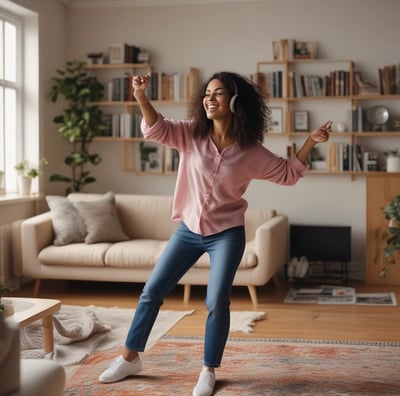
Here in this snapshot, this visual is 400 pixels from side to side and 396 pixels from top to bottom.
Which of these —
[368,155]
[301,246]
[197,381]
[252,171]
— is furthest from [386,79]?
[197,381]

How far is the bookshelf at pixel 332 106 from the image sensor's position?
612 cm

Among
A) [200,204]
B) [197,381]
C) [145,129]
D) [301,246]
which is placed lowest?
[197,381]

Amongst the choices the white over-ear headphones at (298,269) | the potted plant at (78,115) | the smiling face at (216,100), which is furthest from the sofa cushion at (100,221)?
the smiling face at (216,100)

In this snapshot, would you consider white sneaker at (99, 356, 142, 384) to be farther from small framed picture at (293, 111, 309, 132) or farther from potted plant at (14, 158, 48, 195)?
small framed picture at (293, 111, 309, 132)

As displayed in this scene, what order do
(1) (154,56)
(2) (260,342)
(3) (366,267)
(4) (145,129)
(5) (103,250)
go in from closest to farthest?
(4) (145,129) → (2) (260,342) → (5) (103,250) → (3) (366,267) → (1) (154,56)

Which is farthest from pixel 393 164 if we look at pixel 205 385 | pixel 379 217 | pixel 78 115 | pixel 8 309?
pixel 8 309

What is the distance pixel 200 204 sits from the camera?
315cm

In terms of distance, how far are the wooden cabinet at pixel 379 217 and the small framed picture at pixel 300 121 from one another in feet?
2.54

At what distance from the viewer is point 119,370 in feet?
10.8

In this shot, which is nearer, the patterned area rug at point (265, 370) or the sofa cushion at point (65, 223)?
the patterned area rug at point (265, 370)

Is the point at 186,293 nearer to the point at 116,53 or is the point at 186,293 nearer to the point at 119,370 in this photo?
the point at 119,370

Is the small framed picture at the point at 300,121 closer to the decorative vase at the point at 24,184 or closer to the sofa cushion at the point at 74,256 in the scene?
the sofa cushion at the point at 74,256

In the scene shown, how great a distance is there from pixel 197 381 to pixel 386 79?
12.1ft

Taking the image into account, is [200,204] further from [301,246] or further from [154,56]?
[154,56]
